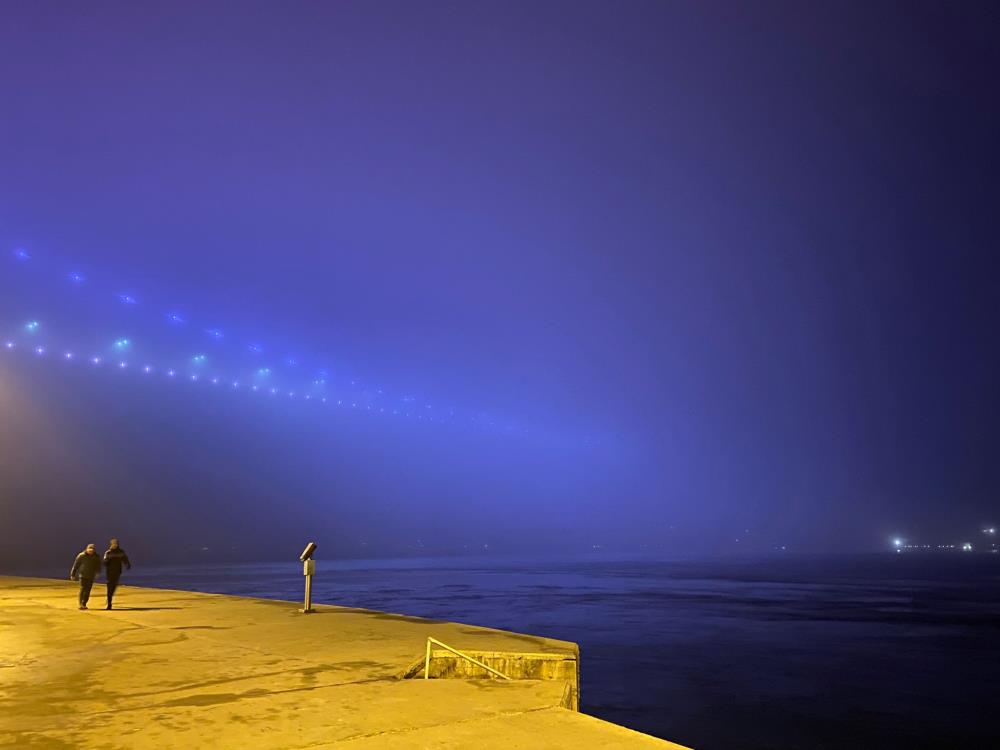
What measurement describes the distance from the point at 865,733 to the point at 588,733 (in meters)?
14.5

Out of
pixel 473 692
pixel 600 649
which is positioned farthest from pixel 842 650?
pixel 473 692

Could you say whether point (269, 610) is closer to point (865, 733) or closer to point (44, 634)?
point (44, 634)

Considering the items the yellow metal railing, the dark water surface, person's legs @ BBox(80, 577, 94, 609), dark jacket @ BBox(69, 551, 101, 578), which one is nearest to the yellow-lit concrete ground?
the yellow metal railing

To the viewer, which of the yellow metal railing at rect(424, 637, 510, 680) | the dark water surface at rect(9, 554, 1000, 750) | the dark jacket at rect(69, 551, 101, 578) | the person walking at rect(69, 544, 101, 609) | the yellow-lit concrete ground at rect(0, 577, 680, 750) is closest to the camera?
the yellow-lit concrete ground at rect(0, 577, 680, 750)

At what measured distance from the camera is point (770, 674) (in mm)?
23203

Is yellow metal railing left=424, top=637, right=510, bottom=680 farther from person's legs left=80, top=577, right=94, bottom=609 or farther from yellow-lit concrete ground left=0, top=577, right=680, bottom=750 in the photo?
person's legs left=80, top=577, right=94, bottom=609

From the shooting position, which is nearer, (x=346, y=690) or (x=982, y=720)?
(x=346, y=690)

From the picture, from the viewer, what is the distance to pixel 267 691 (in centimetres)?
673

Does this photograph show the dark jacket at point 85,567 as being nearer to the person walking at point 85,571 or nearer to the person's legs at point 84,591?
the person walking at point 85,571

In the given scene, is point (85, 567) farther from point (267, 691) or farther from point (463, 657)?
point (463, 657)

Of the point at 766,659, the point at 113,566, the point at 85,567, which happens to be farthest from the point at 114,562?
the point at 766,659

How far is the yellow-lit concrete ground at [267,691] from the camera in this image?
5285mm

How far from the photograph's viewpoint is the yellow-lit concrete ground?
5285mm

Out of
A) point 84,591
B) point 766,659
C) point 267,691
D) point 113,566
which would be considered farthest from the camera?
point 766,659
